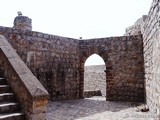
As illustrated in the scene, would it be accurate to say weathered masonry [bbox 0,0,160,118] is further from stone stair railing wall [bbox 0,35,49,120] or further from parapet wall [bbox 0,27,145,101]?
stone stair railing wall [bbox 0,35,49,120]

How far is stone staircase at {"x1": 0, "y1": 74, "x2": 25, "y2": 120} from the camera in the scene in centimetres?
372

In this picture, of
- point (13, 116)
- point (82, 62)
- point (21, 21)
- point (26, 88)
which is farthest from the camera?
point (21, 21)

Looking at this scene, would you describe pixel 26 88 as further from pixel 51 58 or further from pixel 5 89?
pixel 51 58

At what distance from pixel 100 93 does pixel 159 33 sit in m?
11.0

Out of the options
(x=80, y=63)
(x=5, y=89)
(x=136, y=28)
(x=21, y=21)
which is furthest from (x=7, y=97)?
(x=136, y=28)

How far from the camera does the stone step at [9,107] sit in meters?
3.83

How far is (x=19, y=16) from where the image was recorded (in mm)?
11203

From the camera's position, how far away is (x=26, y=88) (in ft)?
12.6

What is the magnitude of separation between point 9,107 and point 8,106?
0.09ft

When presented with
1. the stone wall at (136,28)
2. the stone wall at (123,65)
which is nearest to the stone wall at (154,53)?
the stone wall at (123,65)

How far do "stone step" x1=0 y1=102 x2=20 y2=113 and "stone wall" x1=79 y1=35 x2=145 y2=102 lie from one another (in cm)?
582

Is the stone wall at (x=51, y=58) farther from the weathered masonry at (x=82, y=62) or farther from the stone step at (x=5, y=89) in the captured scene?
the stone step at (x=5, y=89)

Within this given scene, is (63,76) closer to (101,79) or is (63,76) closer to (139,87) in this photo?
(139,87)

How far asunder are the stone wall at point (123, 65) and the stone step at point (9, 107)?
5824 mm
